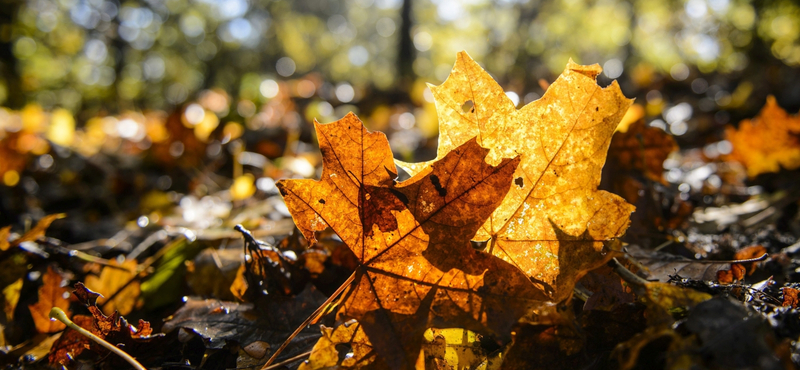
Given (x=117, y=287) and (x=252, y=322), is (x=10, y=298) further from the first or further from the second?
(x=252, y=322)

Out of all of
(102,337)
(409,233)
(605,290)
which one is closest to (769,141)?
(605,290)

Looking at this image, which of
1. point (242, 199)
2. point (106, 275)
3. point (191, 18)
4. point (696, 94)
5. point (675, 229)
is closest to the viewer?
point (106, 275)

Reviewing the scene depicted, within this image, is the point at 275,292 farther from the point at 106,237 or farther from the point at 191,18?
the point at 191,18

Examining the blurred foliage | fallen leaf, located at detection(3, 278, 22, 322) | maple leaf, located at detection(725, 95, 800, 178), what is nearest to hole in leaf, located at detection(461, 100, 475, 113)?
fallen leaf, located at detection(3, 278, 22, 322)

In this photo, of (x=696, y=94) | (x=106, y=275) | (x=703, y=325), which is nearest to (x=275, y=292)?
(x=106, y=275)

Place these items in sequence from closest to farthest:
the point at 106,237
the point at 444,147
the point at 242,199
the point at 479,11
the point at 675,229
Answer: the point at 444,147 < the point at 675,229 < the point at 106,237 < the point at 242,199 < the point at 479,11

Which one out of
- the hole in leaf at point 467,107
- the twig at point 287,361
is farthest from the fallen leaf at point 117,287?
the hole in leaf at point 467,107
